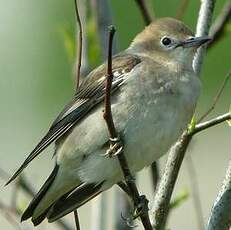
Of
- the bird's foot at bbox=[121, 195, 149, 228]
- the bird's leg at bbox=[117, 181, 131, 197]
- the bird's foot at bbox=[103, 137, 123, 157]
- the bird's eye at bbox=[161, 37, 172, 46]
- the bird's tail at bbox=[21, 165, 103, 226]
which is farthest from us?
the bird's eye at bbox=[161, 37, 172, 46]

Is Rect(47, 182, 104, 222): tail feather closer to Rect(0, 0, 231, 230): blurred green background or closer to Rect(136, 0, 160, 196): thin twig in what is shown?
Rect(136, 0, 160, 196): thin twig

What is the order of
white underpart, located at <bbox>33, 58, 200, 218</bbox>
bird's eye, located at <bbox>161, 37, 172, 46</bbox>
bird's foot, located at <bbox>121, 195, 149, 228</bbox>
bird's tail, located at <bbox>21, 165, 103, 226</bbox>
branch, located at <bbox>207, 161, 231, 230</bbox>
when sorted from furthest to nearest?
bird's eye, located at <bbox>161, 37, 172, 46</bbox> → bird's tail, located at <bbox>21, 165, 103, 226</bbox> → white underpart, located at <bbox>33, 58, 200, 218</bbox> → bird's foot, located at <bbox>121, 195, 149, 228</bbox> → branch, located at <bbox>207, 161, 231, 230</bbox>

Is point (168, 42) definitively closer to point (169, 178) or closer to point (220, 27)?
point (220, 27)

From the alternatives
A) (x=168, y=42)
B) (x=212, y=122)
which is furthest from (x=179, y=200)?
(x=168, y=42)

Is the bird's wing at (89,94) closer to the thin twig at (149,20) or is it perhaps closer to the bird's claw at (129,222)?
the thin twig at (149,20)

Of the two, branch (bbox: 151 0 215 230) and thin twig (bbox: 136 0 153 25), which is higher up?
thin twig (bbox: 136 0 153 25)

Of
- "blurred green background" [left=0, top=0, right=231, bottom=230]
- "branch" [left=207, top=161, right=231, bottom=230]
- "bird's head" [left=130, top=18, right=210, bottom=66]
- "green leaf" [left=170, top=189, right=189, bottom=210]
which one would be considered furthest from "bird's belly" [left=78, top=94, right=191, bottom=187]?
"blurred green background" [left=0, top=0, right=231, bottom=230]
